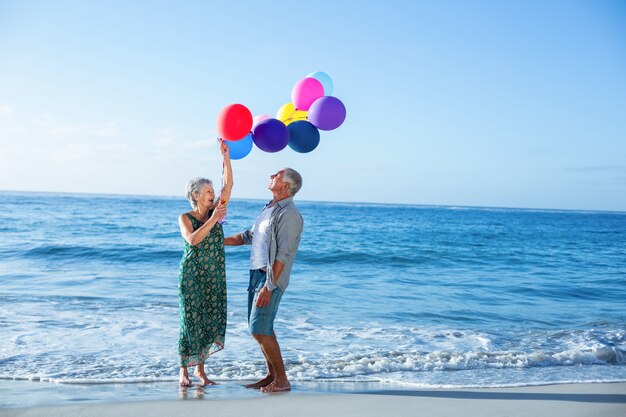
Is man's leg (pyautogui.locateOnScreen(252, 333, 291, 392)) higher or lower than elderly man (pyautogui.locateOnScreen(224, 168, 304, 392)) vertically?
lower

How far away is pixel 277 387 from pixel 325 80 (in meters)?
3.02

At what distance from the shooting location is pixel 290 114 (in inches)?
220

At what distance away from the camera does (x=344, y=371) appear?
545cm

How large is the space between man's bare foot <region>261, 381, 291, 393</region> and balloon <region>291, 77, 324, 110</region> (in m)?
2.61

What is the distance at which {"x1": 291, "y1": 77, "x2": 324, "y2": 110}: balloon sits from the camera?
5383 millimetres

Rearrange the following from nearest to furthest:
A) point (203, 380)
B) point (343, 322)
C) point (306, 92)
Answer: point (203, 380) → point (306, 92) → point (343, 322)

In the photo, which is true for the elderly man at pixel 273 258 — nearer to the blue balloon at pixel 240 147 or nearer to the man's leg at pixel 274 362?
the man's leg at pixel 274 362

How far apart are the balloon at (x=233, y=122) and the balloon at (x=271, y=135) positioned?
133 mm

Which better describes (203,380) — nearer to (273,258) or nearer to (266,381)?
(266,381)

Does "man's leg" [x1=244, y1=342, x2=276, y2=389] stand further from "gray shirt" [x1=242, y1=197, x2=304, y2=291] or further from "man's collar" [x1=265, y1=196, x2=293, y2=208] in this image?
"man's collar" [x1=265, y1=196, x2=293, y2=208]

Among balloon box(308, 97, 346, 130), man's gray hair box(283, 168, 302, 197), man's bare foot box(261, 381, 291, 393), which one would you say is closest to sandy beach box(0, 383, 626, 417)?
man's bare foot box(261, 381, 291, 393)

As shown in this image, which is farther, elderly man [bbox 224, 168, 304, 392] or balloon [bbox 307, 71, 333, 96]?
balloon [bbox 307, 71, 333, 96]

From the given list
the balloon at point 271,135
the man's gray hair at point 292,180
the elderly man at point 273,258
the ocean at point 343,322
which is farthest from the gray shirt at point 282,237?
the ocean at point 343,322

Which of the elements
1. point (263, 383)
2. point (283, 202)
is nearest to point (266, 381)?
point (263, 383)
